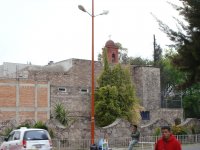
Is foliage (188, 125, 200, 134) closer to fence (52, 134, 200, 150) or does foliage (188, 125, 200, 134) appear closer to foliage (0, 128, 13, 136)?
fence (52, 134, 200, 150)

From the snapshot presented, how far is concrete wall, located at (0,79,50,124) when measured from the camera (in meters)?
40.8

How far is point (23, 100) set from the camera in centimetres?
4209

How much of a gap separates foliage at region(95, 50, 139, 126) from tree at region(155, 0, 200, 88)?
33.8m

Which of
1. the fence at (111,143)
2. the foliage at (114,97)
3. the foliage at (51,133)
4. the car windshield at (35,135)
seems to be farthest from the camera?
the foliage at (114,97)

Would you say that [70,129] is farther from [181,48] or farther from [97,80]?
[181,48]

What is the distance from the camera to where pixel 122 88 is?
44594mm

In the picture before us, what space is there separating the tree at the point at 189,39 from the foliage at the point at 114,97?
33.8 metres

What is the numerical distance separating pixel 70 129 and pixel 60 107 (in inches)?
445

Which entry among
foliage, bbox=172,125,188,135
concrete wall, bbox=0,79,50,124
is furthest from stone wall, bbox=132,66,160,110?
foliage, bbox=172,125,188,135

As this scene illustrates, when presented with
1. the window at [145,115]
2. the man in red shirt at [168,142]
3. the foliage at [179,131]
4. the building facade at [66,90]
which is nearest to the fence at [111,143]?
the foliage at [179,131]

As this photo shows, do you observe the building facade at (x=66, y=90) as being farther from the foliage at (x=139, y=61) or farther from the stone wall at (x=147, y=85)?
the foliage at (x=139, y=61)

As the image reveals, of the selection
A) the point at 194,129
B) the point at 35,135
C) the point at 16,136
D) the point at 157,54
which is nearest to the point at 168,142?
the point at 35,135

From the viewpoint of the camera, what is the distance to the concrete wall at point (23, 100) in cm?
4081

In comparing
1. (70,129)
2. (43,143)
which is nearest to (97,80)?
(70,129)
